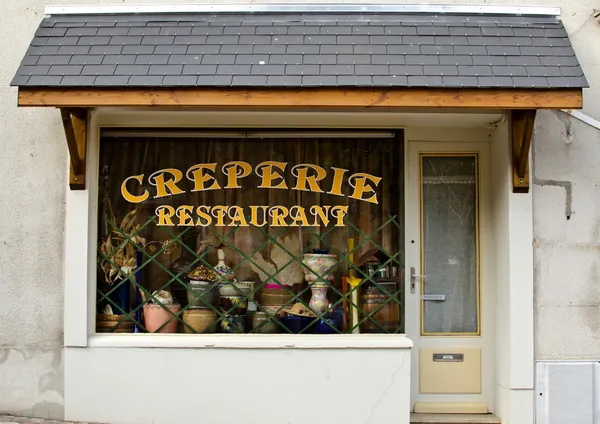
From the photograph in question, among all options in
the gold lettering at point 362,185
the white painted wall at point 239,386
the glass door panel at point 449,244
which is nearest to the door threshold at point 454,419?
the white painted wall at point 239,386

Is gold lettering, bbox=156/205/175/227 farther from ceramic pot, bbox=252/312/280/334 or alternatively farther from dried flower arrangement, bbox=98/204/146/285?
ceramic pot, bbox=252/312/280/334

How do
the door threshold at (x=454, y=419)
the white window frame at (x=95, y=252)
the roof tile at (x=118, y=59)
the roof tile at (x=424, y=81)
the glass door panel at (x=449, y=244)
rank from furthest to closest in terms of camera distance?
the glass door panel at (x=449, y=244)
the door threshold at (x=454, y=419)
the white window frame at (x=95, y=252)
the roof tile at (x=118, y=59)
the roof tile at (x=424, y=81)

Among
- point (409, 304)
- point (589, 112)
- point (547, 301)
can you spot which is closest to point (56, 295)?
point (409, 304)

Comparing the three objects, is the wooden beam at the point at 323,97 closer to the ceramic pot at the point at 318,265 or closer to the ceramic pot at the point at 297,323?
the ceramic pot at the point at 318,265

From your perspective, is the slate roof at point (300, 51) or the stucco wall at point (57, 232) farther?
the stucco wall at point (57, 232)

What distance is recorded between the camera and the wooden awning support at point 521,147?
18.1 ft

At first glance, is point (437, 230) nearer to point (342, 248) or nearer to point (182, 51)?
point (342, 248)

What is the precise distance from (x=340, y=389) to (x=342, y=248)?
116 centimetres

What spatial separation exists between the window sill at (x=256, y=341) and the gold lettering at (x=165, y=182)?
1.20 m

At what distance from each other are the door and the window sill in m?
0.51

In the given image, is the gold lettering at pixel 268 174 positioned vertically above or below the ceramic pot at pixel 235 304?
above

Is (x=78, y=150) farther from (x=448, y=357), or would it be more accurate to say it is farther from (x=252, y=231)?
(x=448, y=357)

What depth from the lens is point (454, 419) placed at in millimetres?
5961

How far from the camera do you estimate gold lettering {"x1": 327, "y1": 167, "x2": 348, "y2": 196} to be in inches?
242
